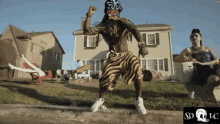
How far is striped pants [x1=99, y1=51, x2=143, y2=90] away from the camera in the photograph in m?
2.40

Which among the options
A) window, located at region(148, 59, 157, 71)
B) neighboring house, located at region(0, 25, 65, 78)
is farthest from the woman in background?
neighboring house, located at region(0, 25, 65, 78)

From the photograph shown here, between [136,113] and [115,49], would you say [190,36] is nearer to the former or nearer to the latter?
[115,49]

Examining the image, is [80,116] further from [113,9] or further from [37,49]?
[37,49]

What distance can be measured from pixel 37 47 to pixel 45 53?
59.0 inches

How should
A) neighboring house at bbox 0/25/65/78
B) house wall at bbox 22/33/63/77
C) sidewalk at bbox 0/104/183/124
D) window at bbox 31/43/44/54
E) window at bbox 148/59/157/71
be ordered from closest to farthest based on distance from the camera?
sidewalk at bbox 0/104/183/124, neighboring house at bbox 0/25/65/78, window at bbox 148/59/157/71, house wall at bbox 22/33/63/77, window at bbox 31/43/44/54

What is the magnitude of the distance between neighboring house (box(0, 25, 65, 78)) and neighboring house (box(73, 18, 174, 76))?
16.1 ft

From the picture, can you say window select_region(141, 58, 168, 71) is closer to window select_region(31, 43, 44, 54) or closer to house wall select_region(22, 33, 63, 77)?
house wall select_region(22, 33, 63, 77)

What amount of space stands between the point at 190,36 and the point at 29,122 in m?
4.31

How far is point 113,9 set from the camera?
271 cm

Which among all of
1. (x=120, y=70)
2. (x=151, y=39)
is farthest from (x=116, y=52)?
(x=151, y=39)

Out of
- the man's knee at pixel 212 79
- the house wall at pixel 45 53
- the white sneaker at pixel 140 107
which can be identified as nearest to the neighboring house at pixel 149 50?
the house wall at pixel 45 53

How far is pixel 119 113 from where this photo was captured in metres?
2.20

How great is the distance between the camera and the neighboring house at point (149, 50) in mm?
15984

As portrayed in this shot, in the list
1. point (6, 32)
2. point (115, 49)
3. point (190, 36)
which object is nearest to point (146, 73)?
Answer: point (190, 36)
